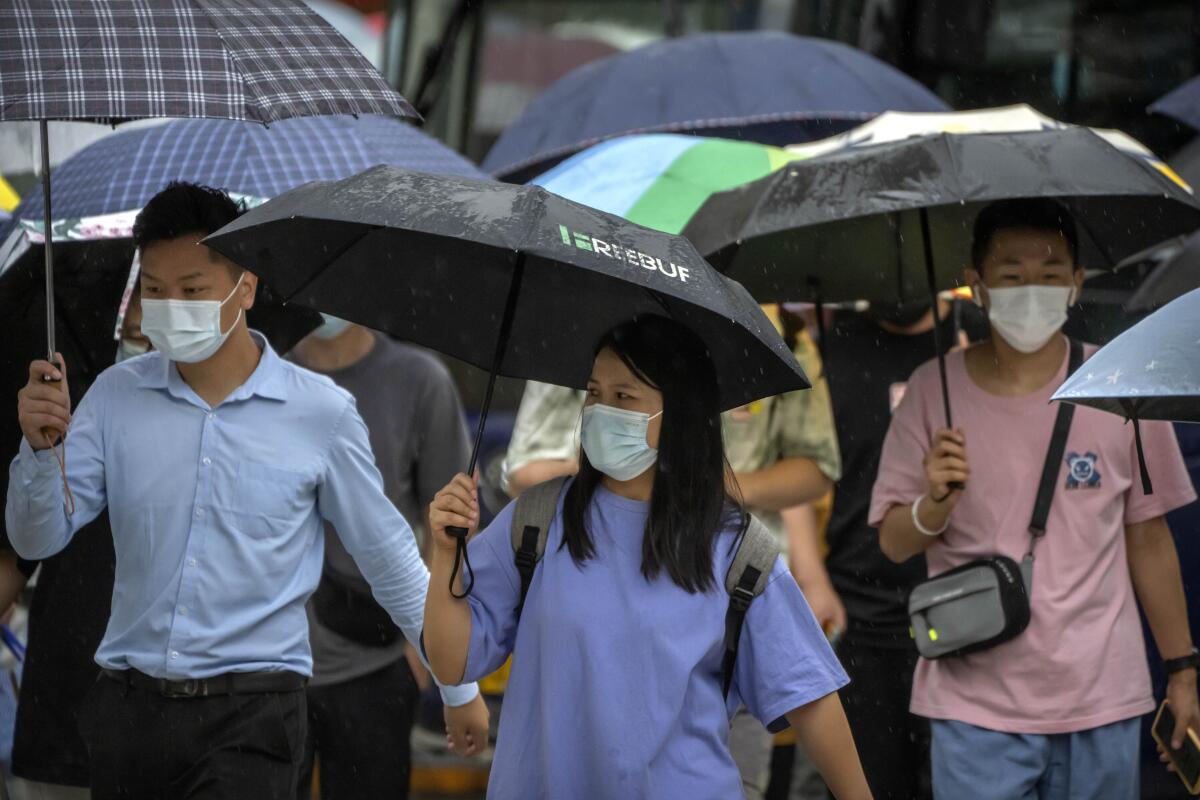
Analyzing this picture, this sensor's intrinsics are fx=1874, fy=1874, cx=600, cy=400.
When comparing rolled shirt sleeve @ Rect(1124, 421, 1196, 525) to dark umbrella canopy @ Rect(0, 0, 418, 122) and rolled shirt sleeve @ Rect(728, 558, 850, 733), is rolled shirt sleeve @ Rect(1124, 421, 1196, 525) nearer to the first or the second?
rolled shirt sleeve @ Rect(728, 558, 850, 733)

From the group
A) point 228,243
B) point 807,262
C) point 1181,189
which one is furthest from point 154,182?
point 1181,189

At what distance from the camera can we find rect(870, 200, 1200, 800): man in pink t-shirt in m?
4.91

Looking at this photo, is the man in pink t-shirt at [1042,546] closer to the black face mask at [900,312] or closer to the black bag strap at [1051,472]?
the black bag strap at [1051,472]

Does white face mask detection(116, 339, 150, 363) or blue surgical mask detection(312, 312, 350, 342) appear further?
blue surgical mask detection(312, 312, 350, 342)

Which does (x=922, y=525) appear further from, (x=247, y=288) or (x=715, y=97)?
(x=715, y=97)

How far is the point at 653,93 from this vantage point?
8.45 metres

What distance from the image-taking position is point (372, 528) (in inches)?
184

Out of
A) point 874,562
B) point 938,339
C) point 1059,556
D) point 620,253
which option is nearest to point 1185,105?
point 874,562

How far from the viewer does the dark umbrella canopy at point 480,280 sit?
149 inches

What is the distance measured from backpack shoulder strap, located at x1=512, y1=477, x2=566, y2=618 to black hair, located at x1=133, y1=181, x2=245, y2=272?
103 cm

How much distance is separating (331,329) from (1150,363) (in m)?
3.01

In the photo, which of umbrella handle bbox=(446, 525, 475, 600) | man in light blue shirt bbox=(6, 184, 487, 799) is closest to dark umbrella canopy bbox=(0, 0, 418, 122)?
man in light blue shirt bbox=(6, 184, 487, 799)

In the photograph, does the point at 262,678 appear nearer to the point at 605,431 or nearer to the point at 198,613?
the point at 198,613

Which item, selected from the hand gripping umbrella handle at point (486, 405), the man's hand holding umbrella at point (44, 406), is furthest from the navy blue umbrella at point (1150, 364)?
the man's hand holding umbrella at point (44, 406)
